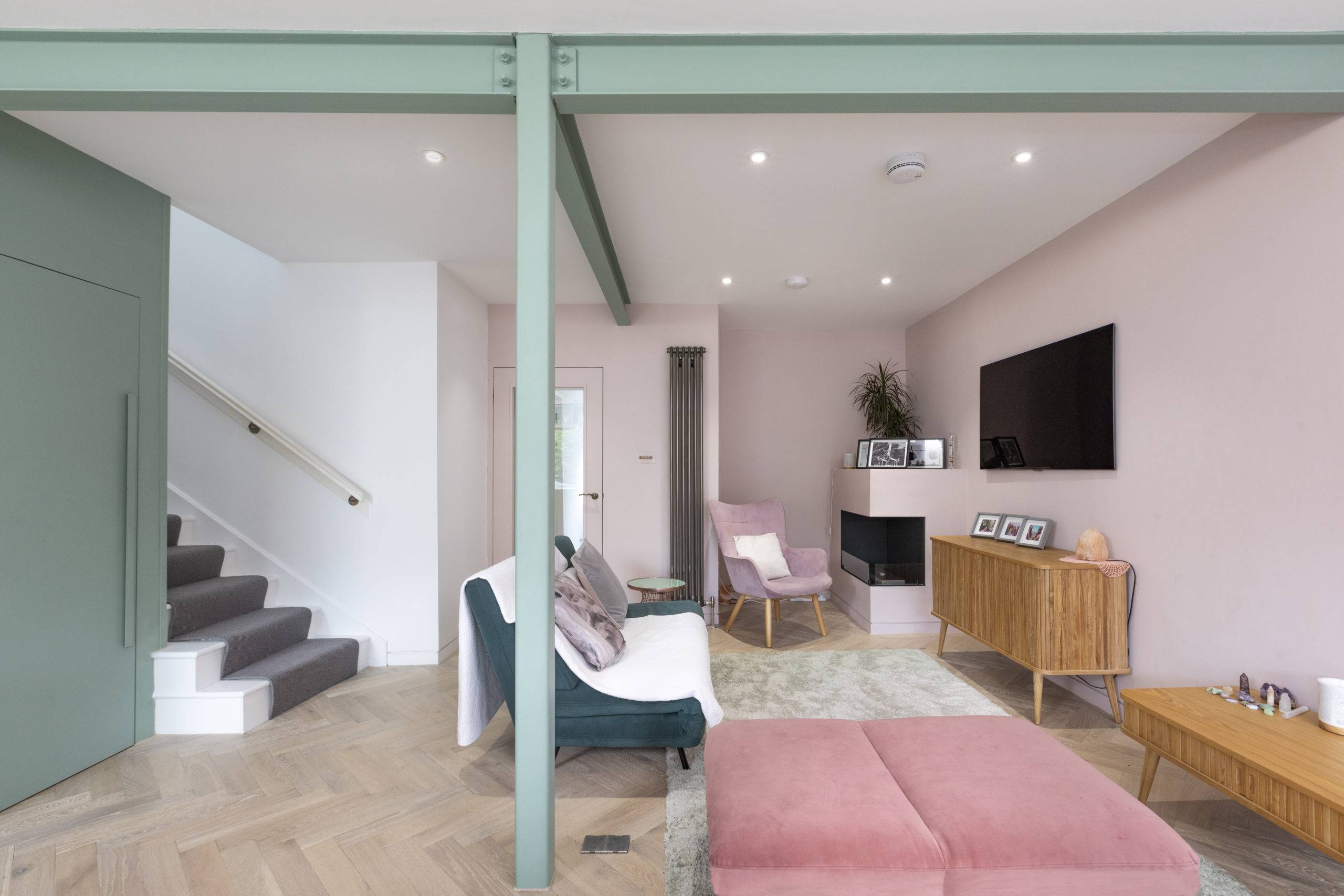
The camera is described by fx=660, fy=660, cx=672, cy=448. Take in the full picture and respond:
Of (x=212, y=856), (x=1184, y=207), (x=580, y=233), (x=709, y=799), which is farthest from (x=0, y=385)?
(x=1184, y=207)

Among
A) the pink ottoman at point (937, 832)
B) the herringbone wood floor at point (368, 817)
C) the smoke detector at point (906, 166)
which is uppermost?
the smoke detector at point (906, 166)

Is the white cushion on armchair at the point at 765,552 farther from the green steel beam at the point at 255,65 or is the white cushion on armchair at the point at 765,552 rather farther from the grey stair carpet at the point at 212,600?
the green steel beam at the point at 255,65

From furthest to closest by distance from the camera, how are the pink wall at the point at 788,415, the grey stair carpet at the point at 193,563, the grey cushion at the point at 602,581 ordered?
1. the pink wall at the point at 788,415
2. the grey stair carpet at the point at 193,563
3. the grey cushion at the point at 602,581

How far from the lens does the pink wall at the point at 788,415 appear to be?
614cm

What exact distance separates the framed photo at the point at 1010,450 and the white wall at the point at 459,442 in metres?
3.57

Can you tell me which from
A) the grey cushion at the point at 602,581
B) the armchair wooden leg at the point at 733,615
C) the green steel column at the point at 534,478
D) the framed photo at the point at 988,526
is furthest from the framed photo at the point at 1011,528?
the green steel column at the point at 534,478

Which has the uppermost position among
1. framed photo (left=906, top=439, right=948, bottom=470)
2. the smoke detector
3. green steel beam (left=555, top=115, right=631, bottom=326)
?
the smoke detector

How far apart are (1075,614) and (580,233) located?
2974mm

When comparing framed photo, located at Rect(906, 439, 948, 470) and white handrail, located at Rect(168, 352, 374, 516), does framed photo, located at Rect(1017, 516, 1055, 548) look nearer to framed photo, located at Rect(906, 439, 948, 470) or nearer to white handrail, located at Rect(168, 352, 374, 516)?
framed photo, located at Rect(906, 439, 948, 470)

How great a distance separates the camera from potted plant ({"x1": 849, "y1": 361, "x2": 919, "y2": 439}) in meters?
5.54

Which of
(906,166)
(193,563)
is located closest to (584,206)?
(906,166)

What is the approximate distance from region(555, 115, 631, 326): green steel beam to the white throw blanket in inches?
60.9

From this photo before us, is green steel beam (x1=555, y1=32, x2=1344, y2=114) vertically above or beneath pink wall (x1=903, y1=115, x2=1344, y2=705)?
above

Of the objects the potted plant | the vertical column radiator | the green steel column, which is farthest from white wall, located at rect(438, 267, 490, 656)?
the potted plant
